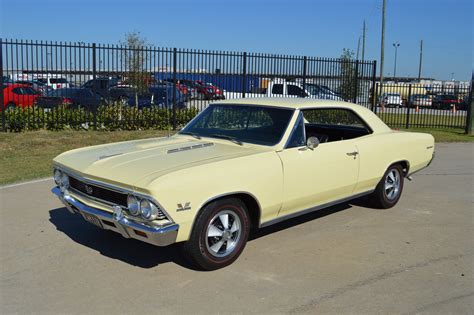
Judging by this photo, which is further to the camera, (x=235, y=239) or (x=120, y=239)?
(x=120, y=239)

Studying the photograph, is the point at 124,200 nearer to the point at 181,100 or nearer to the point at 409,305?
the point at 409,305

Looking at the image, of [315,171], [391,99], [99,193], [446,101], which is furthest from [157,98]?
[446,101]

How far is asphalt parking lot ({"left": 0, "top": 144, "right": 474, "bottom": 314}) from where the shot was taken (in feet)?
12.2

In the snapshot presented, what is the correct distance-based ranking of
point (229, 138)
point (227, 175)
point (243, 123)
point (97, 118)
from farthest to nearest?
point (97, 118)
point (243, 123)
point (229, 138)
point (227, 175)

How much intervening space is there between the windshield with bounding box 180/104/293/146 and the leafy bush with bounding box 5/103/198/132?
8258mm

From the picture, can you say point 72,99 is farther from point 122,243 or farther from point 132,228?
point 132,228

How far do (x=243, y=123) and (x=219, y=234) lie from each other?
5.33 feet

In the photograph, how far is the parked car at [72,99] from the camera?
13.7 m

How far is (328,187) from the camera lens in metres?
5.33

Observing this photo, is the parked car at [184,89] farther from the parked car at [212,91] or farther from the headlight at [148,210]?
the headlight at [148,210]

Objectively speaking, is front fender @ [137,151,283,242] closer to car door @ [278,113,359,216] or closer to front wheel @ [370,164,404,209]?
car door @ [278,113,359,216]

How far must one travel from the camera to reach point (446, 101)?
3591 cm

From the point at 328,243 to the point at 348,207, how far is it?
1.62 m

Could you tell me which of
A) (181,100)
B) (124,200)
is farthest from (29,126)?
(124,200)
